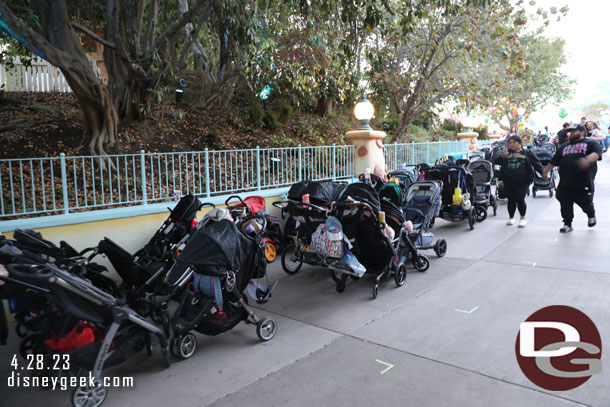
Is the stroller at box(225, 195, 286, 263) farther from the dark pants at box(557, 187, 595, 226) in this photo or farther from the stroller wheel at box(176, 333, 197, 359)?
the dark pants at box(557, 187, 595, 226)

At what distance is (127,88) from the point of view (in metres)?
10.5

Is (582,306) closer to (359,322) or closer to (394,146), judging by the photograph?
(359,322)

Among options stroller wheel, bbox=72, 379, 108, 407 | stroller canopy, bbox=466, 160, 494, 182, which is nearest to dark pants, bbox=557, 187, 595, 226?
stroller canopy, bbox=466, 160, 494, 182

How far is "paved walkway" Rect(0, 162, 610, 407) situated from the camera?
3.18 m

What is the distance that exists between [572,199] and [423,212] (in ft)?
9.88

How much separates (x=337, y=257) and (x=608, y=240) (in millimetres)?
5069

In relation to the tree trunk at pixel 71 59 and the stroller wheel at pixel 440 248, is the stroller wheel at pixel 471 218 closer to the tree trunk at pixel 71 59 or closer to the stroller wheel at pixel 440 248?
the stroller wheel at pixel 440 248

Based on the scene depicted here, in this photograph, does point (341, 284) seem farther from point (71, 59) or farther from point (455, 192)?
point (71, 59)

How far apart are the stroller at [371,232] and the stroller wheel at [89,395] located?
9.35 feet

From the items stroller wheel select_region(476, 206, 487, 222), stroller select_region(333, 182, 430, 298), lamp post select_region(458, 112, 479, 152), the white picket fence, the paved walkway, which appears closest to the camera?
the paved walkway

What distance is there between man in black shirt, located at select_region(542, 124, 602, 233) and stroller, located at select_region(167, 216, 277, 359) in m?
6.29

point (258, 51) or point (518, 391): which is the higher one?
point (258, 51)

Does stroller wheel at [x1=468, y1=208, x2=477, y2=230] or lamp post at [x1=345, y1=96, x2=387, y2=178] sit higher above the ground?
lamp post at [x1=345, y1=96, x2=387, y2=178]

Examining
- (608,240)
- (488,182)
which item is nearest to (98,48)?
(488,182)
